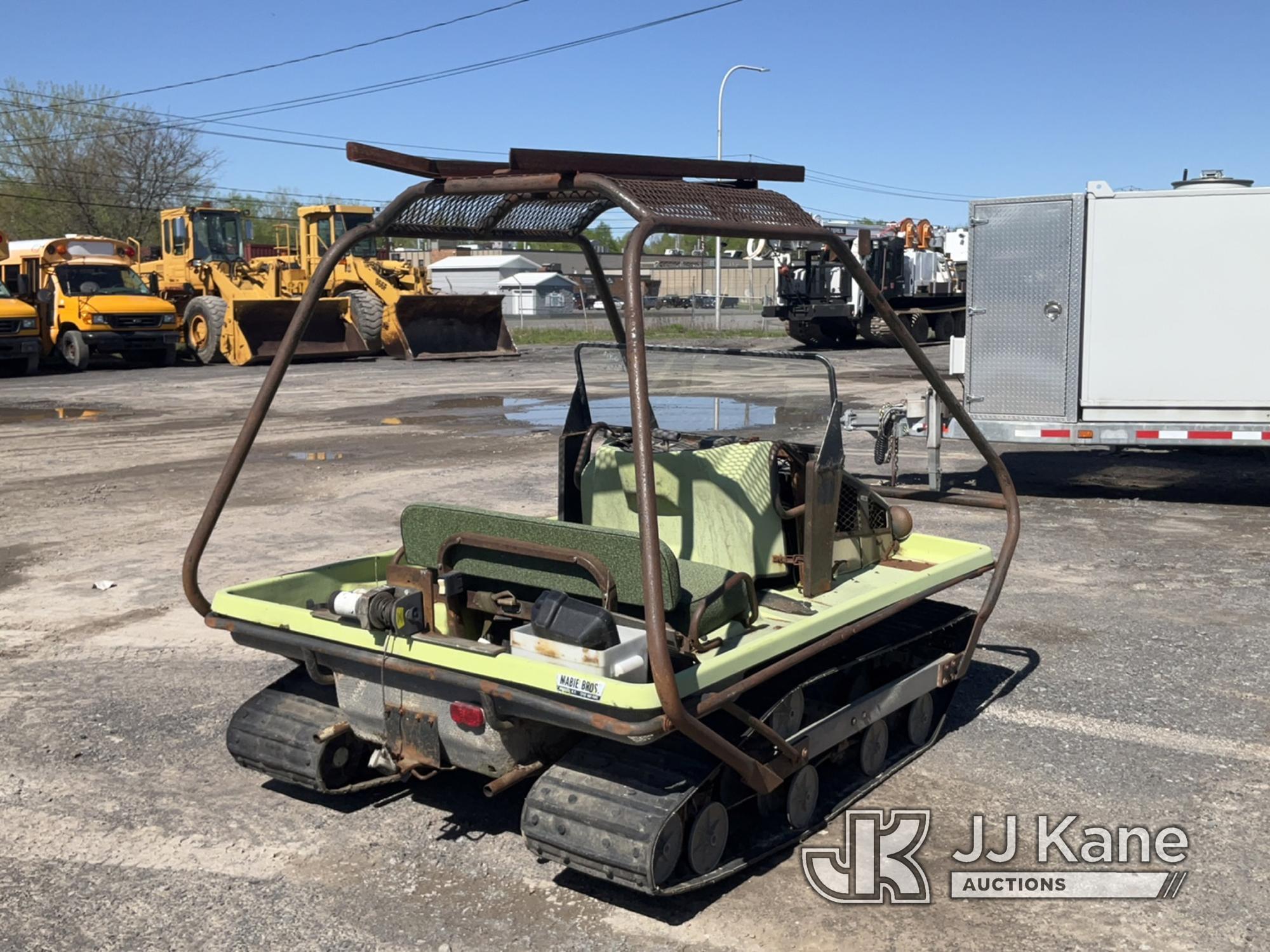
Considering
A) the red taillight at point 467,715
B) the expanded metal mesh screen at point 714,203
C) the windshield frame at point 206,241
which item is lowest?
the red taillight at point 467,715

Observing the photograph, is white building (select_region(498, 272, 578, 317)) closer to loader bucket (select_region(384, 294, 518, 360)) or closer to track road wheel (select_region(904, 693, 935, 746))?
loader bucket (select_region(384, 294, 518, 360))

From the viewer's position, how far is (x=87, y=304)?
85.1 ft

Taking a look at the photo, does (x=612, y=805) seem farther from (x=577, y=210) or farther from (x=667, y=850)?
(x=577, y=210)

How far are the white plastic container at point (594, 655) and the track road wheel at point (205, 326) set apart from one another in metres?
25.9

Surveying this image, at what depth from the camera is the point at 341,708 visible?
427 centimetres

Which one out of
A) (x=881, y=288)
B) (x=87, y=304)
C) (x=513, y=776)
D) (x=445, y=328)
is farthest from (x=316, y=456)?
(x=881, y=288)

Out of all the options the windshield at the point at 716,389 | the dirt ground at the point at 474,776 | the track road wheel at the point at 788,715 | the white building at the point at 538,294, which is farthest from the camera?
the white building at the point at 538,294

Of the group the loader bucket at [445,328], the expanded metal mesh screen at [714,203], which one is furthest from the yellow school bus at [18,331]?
the expanded metal mesh screen at [714,203]

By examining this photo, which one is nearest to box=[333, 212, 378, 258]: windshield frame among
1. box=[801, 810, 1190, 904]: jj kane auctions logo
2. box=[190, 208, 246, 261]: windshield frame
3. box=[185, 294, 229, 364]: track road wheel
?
box=[190, 208, 246, 261]: windshield frame

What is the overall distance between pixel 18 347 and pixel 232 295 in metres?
5.18

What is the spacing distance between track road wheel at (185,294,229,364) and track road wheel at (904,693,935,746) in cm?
2526

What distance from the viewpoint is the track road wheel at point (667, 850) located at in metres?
3.47

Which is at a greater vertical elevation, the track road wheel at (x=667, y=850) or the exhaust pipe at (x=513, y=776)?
the exhaust pipe at (x=513, y=776)

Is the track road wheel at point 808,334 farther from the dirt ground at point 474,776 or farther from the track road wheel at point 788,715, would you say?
the track road wheel at point 788,715
